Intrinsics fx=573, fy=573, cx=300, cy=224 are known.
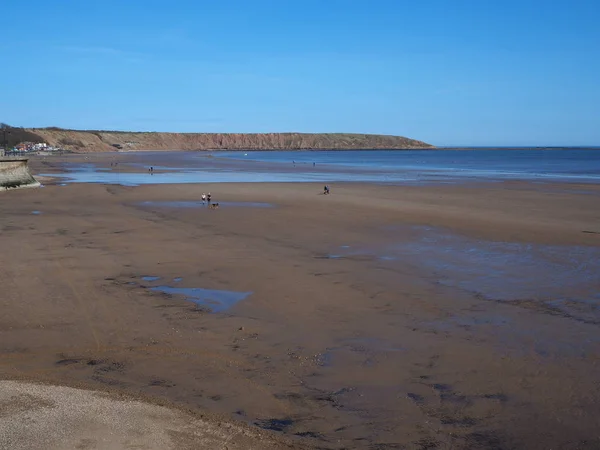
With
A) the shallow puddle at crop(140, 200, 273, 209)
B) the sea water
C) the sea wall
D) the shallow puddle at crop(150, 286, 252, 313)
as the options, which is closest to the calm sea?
the sea water

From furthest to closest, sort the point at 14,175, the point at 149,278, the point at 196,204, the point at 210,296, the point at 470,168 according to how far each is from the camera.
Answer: the point at 470,168 < the point at 14,175 < the point at 196,204 < the point at 149,278 < the point at 210,296

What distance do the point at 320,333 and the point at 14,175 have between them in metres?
31.8

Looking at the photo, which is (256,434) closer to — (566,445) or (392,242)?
(566,445)

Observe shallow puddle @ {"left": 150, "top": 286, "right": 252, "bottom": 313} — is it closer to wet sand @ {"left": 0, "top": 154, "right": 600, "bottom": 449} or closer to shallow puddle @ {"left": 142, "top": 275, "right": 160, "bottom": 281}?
wet sand @ {"left": 0, "top": 154, "right": 600, "bottom": 449}

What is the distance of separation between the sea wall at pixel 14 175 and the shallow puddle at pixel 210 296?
26.6 meters

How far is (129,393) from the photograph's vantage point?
638 centimetres

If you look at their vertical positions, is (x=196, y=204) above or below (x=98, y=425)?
above

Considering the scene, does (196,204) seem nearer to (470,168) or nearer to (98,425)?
(98,425)

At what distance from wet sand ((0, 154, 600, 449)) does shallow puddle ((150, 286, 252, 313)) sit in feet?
0.63

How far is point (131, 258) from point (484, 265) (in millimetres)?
8513

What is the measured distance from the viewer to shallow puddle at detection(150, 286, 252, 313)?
33.7ft

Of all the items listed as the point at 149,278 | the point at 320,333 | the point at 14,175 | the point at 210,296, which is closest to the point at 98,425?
the point at 320,333

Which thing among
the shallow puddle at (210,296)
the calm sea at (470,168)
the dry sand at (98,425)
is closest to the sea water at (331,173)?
the calm sea at (470,168)

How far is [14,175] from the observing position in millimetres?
34812
